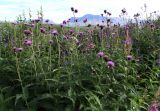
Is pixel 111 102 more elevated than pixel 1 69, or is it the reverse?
pixel 1 69

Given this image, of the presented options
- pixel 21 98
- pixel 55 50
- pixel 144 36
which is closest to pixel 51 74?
pixel 21 98

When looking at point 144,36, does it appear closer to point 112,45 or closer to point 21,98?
point 112,45

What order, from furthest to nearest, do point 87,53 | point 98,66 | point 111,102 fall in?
point 87,53 → point 98,66 → point 111,102

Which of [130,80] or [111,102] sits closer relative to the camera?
[111,102]

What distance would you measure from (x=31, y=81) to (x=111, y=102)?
111 cm

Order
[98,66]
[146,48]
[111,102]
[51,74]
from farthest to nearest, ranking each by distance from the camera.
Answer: [146,48], [98,66], [51,74], [111,102]

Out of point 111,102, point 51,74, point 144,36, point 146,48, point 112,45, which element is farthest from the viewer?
point 144,36

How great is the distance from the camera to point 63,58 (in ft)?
20.0

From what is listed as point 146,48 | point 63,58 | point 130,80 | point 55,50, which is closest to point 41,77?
point 63,58

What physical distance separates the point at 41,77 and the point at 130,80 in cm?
142

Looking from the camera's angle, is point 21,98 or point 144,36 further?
point 144,36

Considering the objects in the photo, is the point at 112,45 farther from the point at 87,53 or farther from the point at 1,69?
the point at 1,69

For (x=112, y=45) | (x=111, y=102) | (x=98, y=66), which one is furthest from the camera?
(x=112, y=45)

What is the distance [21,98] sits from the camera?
531cm
